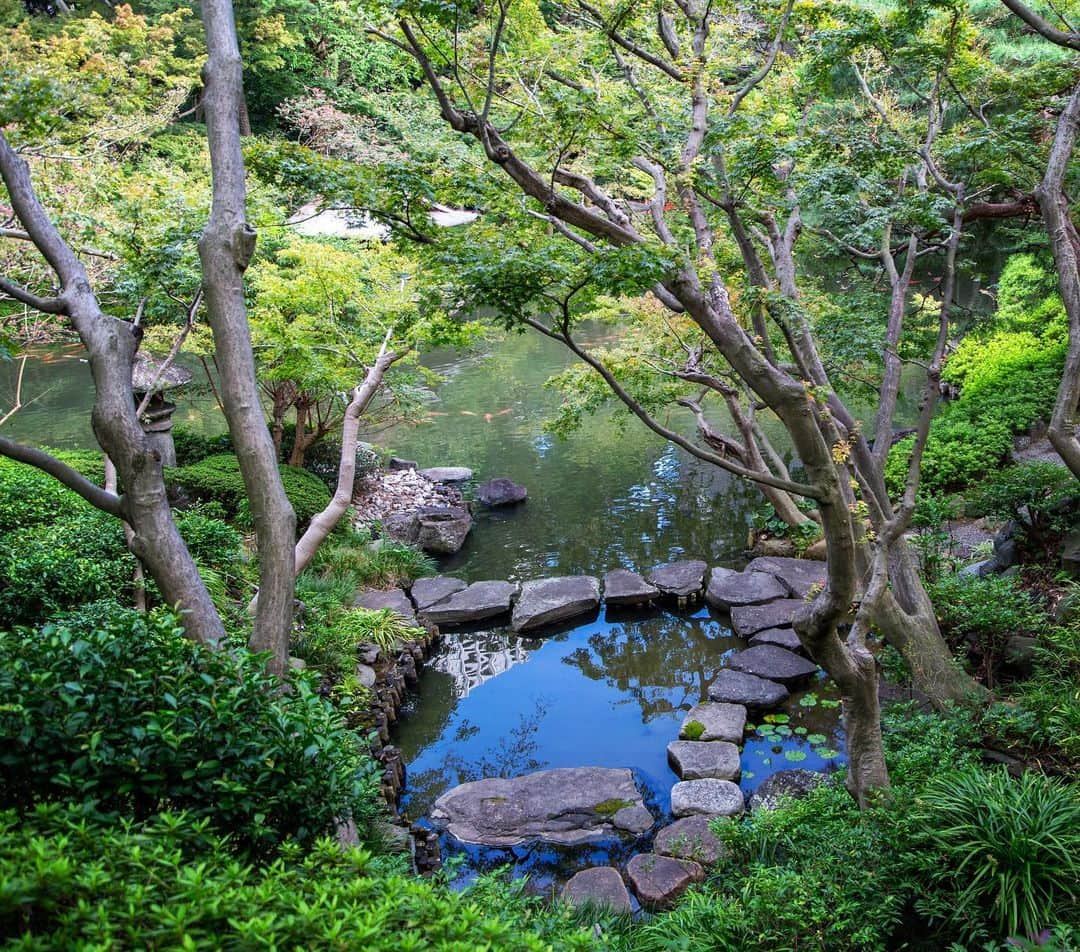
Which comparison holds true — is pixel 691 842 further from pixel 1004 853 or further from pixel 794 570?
pixel 794 570

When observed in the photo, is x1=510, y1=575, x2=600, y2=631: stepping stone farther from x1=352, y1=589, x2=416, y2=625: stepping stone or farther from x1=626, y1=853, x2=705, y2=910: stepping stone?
x1=626, y1=853, x2=705, y2=910: stepping stone

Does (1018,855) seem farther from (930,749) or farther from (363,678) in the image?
(363,678)

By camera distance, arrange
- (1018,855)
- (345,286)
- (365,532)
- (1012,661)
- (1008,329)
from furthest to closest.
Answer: (1008,329)
(365,532)
(345,286)
(1012,661)
(1018,855)

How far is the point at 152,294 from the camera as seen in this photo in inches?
245

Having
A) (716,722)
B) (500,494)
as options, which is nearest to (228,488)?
(500,494)

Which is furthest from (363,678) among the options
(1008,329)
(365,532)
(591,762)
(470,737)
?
(1008,329)

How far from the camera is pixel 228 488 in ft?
31.3

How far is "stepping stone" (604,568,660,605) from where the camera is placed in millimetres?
9539

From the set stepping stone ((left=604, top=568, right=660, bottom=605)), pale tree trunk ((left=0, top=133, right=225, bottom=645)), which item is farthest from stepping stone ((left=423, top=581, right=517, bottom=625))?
pale tree trunk ((left=0, top=133, right=225, bottom=645))

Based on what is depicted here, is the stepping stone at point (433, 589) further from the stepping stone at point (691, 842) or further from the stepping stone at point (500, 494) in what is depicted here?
the stepping stone at point (691, 842)

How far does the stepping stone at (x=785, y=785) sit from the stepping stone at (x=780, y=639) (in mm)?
1917

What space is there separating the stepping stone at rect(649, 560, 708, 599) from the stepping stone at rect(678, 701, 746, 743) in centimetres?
251

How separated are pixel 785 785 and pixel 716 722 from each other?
0.95m

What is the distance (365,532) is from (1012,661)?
25.2 ft
